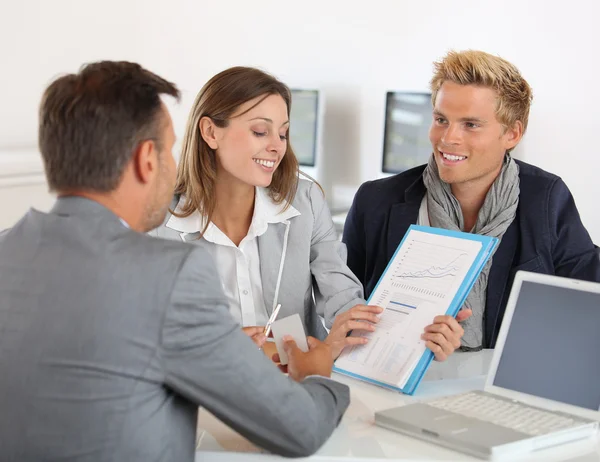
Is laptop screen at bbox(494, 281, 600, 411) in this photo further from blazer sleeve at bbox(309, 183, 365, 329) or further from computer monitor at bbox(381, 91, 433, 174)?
computer monitor at bbox(381, 91, 433, 174)

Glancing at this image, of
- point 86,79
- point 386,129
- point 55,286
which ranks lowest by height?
point 386,129

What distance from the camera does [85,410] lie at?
1291 mm

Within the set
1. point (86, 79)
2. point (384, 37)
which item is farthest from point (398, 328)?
point (384, 37)

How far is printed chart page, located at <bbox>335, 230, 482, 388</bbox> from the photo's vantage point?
1.87 m

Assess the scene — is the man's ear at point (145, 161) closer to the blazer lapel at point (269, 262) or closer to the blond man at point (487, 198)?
the blazer lapel at point (269, 262)

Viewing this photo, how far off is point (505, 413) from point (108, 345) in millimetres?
792

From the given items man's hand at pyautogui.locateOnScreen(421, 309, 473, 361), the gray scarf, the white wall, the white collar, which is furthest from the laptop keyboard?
the white wall

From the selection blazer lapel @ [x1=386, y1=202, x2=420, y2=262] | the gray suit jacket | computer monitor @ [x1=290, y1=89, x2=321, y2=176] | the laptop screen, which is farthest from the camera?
computer monitor @ [x1=290, y1=89, x2=321, y2=176]

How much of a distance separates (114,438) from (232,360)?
0.71ft

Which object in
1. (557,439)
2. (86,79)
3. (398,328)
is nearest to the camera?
(86,79)

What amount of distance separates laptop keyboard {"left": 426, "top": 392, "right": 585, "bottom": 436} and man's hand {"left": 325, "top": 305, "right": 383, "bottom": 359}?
0.28 meters

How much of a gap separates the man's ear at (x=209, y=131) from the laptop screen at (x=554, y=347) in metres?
1.05

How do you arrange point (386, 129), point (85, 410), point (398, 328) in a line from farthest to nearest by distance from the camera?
point (386, 129) → point (398, 328) → point (85, 410)

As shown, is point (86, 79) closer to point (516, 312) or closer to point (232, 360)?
point (232, 360)
